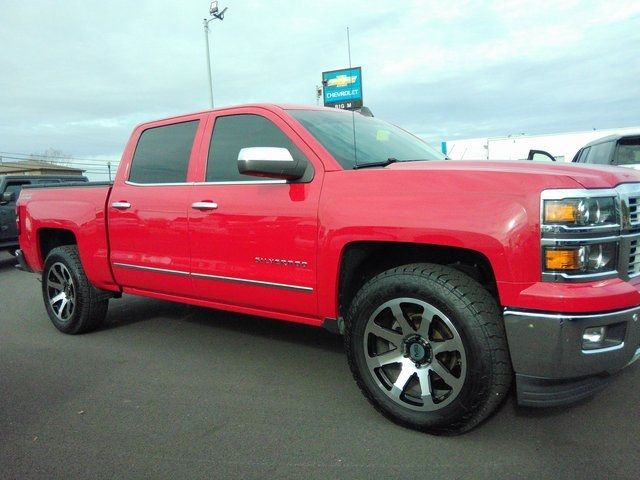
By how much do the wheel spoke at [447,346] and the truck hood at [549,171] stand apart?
2.80 feet

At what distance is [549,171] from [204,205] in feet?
7.44

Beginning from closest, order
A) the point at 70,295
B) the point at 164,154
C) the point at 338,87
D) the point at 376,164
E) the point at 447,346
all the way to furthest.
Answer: the point at 447,346 < the point at 376,164 < the point at 164,154 < the point at 70,295 < the point at 338,87

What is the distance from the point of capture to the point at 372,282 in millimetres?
2975


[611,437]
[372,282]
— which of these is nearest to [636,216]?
[611,437]

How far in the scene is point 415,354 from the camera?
2.88m

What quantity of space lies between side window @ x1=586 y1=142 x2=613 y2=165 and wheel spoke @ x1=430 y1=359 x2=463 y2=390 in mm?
6596

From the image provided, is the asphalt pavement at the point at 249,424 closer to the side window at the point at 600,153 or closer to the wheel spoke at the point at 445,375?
the wheel spoke at the point at 445,375

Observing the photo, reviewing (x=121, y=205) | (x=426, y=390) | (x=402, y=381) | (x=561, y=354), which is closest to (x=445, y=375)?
(x=426, y=390)

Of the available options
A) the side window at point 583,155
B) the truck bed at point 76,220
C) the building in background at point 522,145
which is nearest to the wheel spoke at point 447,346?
the truck bed at point 76,220

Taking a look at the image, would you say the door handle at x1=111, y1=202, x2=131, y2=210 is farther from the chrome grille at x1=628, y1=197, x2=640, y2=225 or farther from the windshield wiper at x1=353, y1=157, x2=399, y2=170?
the chrome grille at x1=628, y1=197, x2=640, y2=225

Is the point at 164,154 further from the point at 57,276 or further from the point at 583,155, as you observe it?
the point at 583,155

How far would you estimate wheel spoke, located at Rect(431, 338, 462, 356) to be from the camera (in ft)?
8.76

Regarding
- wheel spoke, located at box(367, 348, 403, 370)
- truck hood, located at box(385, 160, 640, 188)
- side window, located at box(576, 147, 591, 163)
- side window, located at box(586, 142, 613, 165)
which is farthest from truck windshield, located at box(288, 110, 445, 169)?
side window, located at box(576, 147, 591, 163)

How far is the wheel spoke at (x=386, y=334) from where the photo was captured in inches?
115
